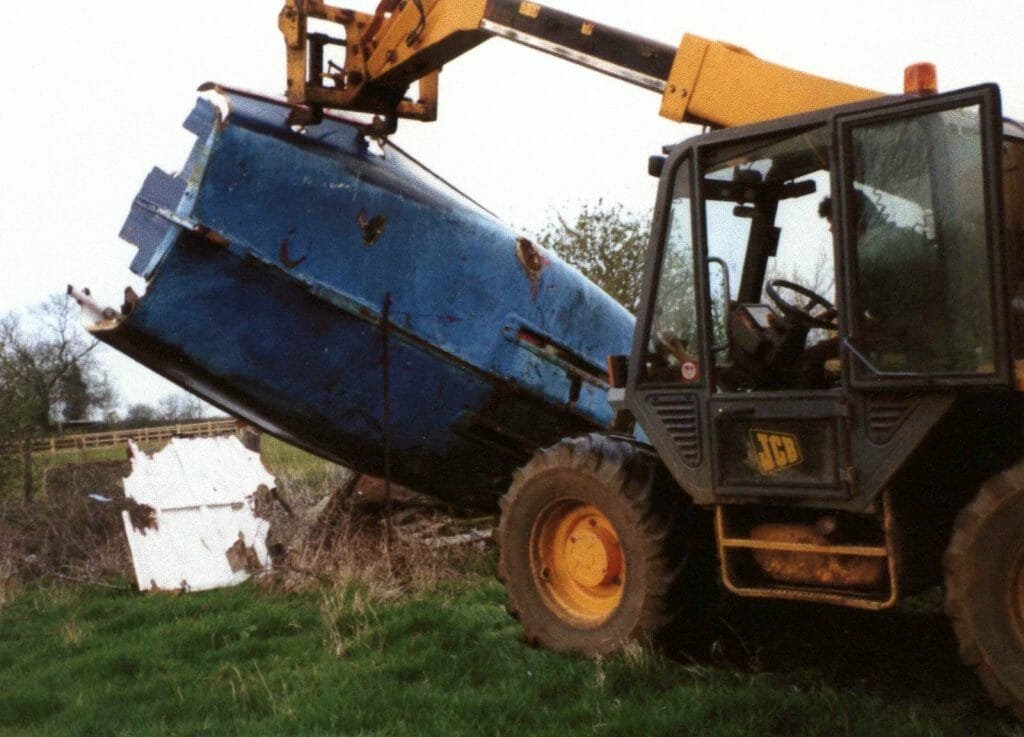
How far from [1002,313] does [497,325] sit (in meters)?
3.78

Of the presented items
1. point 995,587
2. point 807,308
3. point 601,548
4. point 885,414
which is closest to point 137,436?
point 601,548

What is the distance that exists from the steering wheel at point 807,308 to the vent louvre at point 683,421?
560 mm

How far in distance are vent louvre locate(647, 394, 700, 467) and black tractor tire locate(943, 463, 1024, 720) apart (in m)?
1.31

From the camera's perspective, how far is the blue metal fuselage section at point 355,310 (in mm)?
6539

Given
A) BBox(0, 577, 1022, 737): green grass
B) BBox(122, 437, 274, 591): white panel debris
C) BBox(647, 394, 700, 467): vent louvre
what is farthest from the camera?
BBox(122, 437, 274, 591): white panel debris

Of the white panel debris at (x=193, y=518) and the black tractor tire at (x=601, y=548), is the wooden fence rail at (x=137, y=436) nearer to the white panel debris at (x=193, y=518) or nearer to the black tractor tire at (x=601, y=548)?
the white panel debris at (x=193, y=518)

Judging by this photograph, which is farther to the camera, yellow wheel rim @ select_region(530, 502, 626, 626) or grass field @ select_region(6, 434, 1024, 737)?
yellow wheel rim @ select_region(530, 502, 626, 626)

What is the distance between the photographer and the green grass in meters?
4.34

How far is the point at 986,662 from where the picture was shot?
13.0 feet

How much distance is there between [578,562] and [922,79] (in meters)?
2.64

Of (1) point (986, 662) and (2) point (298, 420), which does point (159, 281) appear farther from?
(1) point (986, 662)

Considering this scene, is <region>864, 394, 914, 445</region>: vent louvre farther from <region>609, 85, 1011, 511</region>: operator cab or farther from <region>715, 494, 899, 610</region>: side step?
<region>715, 494, 899, 610</region>: side step

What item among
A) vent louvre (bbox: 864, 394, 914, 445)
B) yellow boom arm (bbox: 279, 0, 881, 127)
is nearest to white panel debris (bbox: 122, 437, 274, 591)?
yellow boom arm (bbox: 279, 0, 881, 127)

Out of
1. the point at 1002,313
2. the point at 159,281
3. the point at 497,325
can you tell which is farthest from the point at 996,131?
the point at 159,281
